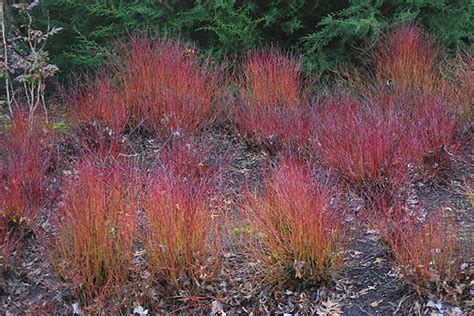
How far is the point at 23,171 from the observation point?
464cm

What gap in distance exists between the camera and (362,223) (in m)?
4.11

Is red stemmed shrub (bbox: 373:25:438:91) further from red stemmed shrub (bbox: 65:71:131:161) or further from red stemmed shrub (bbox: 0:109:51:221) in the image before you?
red stemmed shrub (bbox: 0:109:51:221)

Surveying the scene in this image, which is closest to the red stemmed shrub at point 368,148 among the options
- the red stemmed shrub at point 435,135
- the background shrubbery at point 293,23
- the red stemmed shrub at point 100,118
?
the red stemmed shrub at point 435,135

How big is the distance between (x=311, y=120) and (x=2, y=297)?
3146 mm

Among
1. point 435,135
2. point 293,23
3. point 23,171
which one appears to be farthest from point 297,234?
point 293,23

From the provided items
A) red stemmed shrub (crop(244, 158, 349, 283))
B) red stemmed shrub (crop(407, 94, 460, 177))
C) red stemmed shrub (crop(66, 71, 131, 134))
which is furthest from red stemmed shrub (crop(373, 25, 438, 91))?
red stemmed shrub (crop(244, 158, 349, 283))

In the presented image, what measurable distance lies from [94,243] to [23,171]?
4.58ft

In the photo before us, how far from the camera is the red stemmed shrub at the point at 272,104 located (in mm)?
5504

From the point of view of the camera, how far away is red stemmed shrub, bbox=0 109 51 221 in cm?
433

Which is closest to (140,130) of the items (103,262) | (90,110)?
(90,110)

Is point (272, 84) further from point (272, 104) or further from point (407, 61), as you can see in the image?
point (407, 61)

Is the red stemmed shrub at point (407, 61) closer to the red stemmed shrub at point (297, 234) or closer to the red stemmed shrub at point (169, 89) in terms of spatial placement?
the red stemmed shrub at point (169, 89)

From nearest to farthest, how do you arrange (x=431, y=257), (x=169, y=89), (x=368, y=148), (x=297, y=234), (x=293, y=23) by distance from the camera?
(x=431, y=257)
(x=297, y=234)
(x=368, y=148)
(x=169, y=89)
(x=293, y=23)

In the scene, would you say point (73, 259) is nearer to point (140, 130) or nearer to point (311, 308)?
point (311, 308)
